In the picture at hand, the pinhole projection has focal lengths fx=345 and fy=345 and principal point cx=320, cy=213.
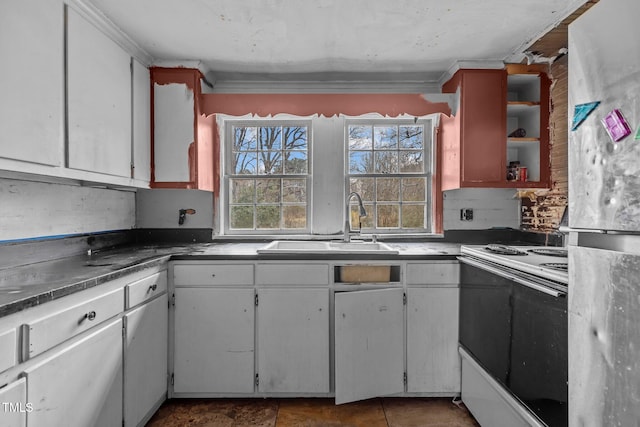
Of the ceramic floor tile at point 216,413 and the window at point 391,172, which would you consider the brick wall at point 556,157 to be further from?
the ceramic floor tile at point 216,413

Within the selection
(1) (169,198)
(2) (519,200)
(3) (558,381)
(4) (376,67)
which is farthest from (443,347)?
(1) (169,198)

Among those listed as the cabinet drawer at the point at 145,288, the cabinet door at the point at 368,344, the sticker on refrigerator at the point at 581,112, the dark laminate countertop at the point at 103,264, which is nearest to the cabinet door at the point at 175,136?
the dark laminate countertop at the point at 103,264

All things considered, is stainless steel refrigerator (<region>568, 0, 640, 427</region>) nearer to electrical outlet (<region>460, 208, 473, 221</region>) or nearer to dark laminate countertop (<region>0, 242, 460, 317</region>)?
dark laminate countertop (<region>0, 242, 460, 317</region>)

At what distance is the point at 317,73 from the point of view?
2.85 meters

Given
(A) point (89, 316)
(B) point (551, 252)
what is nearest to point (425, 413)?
(B) point (551, 252)

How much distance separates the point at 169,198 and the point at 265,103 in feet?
3.70

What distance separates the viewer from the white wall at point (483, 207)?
2920 mm

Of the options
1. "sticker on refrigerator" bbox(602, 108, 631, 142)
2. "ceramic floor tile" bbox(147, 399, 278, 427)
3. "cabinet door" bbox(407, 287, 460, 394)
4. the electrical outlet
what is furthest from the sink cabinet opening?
"sticker on refrigerator" bbox(602, 108, 631, 142)

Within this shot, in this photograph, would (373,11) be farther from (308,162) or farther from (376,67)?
(308,162)

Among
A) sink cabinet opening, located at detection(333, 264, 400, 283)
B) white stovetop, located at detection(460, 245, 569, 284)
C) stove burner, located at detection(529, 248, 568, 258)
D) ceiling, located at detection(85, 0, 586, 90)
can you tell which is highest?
ceiling, located at detection(85, 0, 586, 90)

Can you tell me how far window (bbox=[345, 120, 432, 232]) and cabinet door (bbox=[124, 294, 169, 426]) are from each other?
1715 mm

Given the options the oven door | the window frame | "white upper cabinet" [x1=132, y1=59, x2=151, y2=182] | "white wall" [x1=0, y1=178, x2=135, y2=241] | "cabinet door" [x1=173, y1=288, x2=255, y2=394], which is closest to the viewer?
the oven door

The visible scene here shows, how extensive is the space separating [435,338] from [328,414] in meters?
0.83

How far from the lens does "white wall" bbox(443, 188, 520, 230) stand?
9.58 feet
